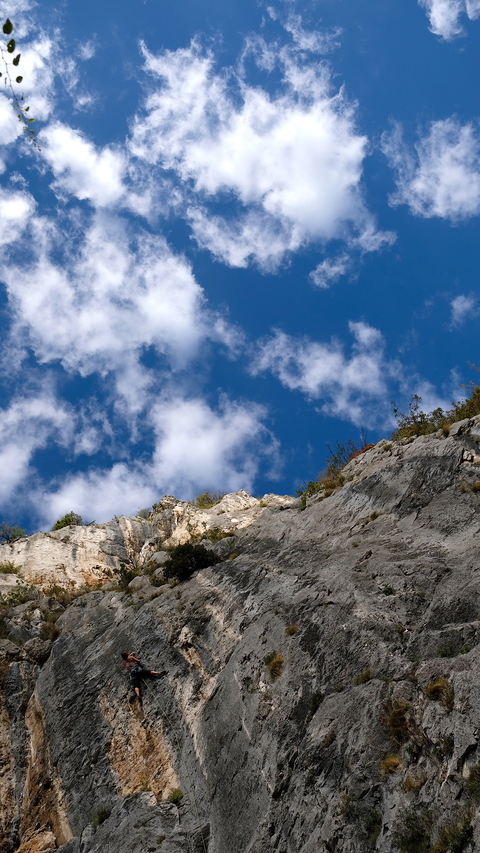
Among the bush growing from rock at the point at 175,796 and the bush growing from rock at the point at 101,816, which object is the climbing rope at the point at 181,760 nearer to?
the bush growing from rock at the point at 175,796

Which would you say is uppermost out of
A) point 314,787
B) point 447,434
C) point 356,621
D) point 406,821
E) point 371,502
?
point 447,434

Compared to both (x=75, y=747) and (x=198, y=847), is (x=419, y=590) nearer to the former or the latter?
(x=198, y=847)

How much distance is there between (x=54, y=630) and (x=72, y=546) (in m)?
→ 14.0

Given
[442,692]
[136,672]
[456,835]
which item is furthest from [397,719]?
[136,672]

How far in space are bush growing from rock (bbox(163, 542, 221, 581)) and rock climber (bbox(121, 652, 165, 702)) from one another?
5458mm

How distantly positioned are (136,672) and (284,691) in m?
7.71

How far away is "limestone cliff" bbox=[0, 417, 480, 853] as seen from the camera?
10695 mm

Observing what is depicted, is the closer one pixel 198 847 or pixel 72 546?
pixel 198 847

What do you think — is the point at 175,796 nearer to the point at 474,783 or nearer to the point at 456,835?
the point at 456,835

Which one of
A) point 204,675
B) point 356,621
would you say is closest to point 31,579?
point 204,675

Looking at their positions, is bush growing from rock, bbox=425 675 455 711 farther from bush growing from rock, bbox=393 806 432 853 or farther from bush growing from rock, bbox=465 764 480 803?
bush growing from rock, bbox=393 806 432 853

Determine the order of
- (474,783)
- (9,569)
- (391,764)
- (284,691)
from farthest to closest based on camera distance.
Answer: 1. (9,569)
2. (284,691)
3. (391,764)
4. (474,783)

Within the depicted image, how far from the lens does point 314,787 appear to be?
11891 mm

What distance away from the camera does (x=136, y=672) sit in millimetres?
20469
